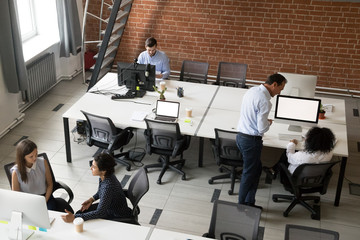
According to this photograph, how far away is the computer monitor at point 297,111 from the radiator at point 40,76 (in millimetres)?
4323

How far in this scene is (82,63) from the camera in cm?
950

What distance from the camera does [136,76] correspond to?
21.8 ft

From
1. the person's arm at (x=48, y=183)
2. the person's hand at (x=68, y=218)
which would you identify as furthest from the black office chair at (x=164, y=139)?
the person's hand at (x=68, y=218)

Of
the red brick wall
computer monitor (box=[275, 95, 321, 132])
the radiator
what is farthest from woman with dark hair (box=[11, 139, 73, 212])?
the red brick wall

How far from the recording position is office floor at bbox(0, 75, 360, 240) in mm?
5352

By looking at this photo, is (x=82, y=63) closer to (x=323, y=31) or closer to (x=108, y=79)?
(x=108, y=79)

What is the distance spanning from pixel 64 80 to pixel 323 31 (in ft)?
16.7

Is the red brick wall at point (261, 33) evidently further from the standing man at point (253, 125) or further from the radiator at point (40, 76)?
the standing man at point (253, 125)

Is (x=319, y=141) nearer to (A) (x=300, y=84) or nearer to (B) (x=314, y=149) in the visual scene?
(B) (x=314, y=149)

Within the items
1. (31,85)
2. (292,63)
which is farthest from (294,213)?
(31,85)

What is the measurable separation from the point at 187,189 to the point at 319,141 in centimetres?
179

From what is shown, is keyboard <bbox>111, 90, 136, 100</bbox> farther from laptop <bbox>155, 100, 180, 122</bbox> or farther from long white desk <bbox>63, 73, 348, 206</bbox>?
laptop <bbox>155, 100, 180, 122</bbox>

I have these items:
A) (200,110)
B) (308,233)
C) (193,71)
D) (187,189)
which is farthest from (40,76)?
(308,233)

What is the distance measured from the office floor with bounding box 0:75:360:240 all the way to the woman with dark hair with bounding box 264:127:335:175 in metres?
0.70
